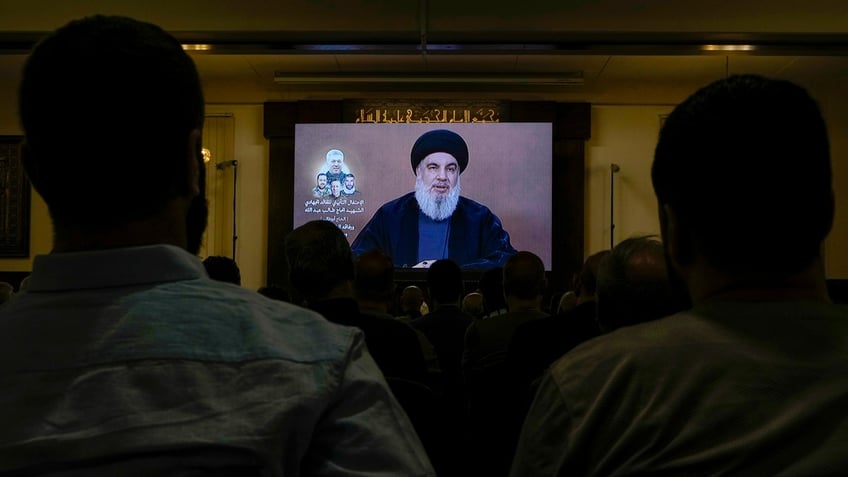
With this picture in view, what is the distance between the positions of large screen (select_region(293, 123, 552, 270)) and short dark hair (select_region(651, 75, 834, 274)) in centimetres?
756

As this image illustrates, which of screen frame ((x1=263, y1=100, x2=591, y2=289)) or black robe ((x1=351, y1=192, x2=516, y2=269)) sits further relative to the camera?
screen frame ((x1=263, y1=100, x2=591, y2=289))

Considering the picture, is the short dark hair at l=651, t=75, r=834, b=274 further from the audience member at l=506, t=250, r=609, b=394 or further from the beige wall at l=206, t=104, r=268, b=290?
the beige wall at l=206, t=104, r=268, b=290

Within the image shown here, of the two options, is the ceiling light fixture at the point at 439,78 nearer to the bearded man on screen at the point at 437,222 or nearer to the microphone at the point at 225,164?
the bearded man on screen at the point at 437,222

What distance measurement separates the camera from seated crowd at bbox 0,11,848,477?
0.63 metres

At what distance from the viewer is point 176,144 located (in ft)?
2.50

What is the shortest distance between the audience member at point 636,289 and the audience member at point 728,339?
810 mm

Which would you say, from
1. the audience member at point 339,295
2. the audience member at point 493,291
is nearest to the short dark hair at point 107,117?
the audience member at point 339,295

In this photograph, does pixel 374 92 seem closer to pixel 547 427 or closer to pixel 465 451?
pixel 465 451

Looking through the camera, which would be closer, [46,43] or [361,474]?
[361,474]

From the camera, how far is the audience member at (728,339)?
80 centimetres

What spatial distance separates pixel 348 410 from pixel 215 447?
0.37ft

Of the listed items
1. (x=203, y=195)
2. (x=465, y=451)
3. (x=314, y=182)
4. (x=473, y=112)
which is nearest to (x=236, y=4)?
(x=314, y=182)

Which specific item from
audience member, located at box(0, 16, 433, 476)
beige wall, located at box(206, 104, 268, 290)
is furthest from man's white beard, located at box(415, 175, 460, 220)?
audience member, located at box(0, 16, 433, 476)

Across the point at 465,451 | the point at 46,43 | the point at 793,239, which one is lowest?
the point at 465,451
